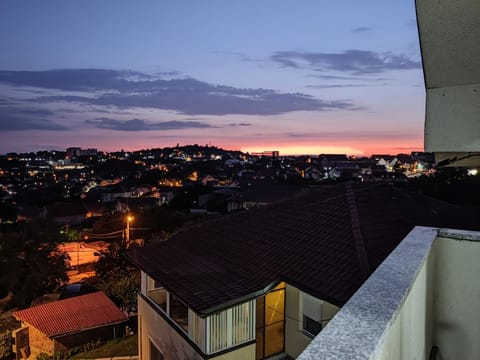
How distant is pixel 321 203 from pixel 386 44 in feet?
43.4

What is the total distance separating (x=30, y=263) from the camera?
2012 centimetres

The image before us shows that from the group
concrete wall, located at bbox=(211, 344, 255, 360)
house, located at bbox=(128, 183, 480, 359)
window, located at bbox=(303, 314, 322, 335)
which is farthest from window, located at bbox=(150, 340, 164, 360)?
window, located at bbox=(303, 314, 322, 335)

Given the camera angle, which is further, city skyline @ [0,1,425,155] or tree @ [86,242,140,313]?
tree @ [86,242,140,313]

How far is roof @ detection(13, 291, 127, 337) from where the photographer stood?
1359 centimetres

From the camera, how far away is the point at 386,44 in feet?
60.4

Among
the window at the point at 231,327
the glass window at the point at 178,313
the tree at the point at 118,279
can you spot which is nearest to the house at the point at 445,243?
the window at the point at 231,327

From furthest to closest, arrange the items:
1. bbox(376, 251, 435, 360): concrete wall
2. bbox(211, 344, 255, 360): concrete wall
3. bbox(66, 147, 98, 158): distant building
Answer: bbox(66, 147, 98, 158): distant building < bbox(211, 344, 255, 360): concrete wall < bbox(376, 251, 435, 360): concrete wall

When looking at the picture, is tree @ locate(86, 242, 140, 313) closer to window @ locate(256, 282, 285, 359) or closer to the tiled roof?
the tiled roof

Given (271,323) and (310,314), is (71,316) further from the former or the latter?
(310,314)

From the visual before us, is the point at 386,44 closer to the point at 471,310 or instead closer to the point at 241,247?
the point at 241,247

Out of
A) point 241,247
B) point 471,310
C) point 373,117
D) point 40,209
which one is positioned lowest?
point 40,209

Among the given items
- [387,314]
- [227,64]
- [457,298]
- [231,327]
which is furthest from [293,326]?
[227,64]

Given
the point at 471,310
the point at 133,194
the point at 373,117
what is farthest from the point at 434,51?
the point at 133,194

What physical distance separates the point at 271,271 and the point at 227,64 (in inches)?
1094
